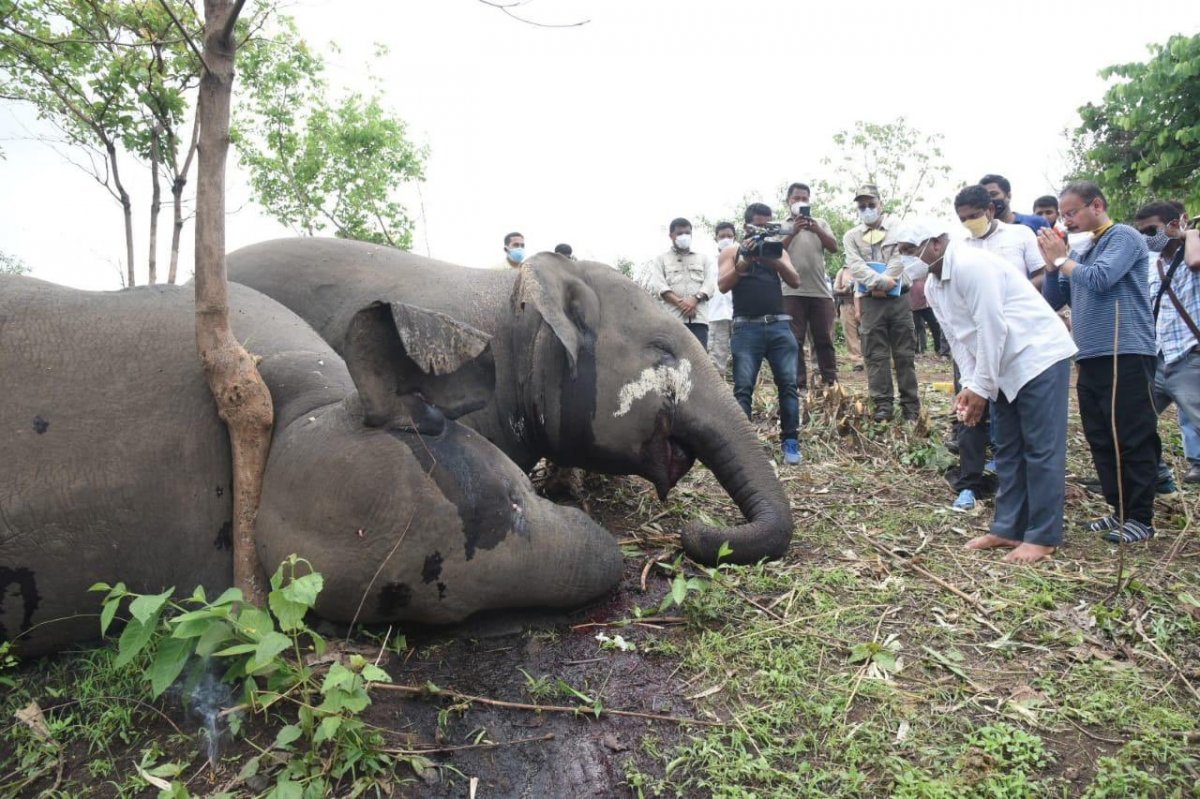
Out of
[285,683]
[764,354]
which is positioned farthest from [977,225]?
[285,683]

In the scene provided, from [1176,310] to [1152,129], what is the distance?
12872mm

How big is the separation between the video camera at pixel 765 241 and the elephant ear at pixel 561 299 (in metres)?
2.70

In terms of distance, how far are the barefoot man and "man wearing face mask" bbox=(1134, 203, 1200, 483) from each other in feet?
4.92

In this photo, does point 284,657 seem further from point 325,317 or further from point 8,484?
point 325,317

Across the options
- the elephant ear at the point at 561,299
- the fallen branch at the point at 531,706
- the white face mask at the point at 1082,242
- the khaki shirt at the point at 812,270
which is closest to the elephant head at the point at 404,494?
the fallen branch at the point at 531,706

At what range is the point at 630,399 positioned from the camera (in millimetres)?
4141

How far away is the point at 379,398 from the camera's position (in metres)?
2.89

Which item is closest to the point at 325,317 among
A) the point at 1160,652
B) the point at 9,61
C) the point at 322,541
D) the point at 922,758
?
the point at 322,541

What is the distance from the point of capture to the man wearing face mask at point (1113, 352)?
452 centimetres

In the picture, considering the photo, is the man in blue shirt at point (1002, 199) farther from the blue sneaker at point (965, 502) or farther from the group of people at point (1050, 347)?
the blue sneaker at point (965, 502)

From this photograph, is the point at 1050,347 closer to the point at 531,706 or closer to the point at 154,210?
the point at 531,706

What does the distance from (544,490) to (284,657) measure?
263 centimetres

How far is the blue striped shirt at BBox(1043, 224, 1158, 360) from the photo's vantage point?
4562 millimetres

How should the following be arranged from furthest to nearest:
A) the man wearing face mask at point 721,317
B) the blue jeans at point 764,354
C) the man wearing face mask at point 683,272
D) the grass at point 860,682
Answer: the man wearing face mask at point 721,317, the man wearing face mask at point 683,272, the blue jeans at point 764,354, the grass at point 860,682
